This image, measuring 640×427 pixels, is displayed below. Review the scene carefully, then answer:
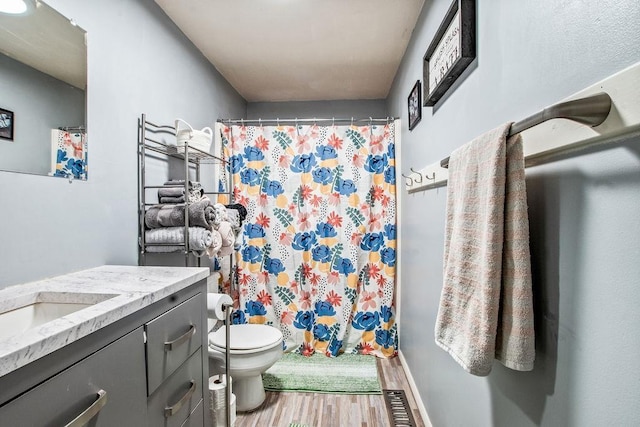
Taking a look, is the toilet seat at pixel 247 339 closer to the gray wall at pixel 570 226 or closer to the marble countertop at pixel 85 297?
the marble countertop at pixel 85 297

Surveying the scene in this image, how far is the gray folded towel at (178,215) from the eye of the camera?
151 cm

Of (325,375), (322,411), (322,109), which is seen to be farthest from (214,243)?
(322,109)

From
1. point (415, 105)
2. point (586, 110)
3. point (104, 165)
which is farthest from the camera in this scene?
point (415, 105)

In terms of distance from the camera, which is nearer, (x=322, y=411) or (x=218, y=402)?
(x=218, y=402)

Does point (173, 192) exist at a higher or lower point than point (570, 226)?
higher

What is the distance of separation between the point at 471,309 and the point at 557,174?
37 cm

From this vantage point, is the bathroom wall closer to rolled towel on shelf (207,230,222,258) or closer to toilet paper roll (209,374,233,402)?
rolled towel on shelf (207,230,222,258)

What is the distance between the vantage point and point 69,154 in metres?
1.16

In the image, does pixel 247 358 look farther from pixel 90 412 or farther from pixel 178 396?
pixel 90 412

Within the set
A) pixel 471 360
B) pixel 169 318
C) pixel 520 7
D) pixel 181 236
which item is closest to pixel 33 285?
pixel 169 318

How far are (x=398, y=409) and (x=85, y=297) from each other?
66.8 inches

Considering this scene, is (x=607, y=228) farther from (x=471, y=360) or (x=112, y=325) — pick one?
(x=112, y=325)

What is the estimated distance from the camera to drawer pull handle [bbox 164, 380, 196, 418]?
3.12 feet

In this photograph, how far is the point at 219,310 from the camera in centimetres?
140
